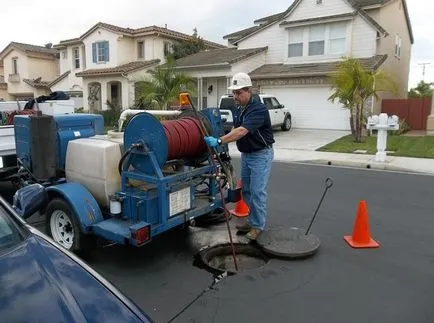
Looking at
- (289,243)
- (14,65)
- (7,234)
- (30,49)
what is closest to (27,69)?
(30,49)

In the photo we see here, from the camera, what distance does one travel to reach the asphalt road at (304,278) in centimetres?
355

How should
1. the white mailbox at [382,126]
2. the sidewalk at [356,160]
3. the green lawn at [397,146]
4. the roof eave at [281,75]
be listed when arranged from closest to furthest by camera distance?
the sidewalk at [356,160] → the white mailbox at [382,126] → the green lawn at [397,146] → the roof eave at [281,75]

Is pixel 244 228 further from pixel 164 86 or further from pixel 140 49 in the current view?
pixel 140 49

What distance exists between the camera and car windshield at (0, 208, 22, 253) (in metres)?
2.51

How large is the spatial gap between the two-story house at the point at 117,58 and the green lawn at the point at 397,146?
15.8 m

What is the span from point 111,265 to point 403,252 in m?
3.44

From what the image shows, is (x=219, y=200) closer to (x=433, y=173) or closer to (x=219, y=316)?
(x=219, y=316)

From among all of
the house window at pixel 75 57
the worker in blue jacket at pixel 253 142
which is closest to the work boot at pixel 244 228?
the worker in blue jacket at pixel 253 142

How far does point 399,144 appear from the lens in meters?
14.4

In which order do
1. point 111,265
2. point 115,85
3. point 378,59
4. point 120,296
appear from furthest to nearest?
1. point 115,85
2. point 378,59
3. point 111,265
4. point 120,296

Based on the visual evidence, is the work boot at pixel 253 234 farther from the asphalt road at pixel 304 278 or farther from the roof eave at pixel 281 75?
the roof eave at pixel 281 75

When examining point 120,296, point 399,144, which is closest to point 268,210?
point 120,296

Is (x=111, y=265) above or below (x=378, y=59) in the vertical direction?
below

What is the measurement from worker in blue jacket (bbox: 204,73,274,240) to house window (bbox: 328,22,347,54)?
17137 mm
